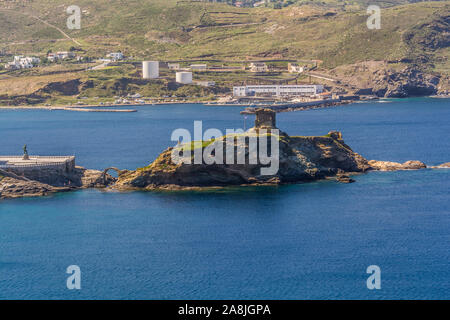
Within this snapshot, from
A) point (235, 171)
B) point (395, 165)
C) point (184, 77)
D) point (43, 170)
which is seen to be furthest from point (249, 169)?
point (184, 77)

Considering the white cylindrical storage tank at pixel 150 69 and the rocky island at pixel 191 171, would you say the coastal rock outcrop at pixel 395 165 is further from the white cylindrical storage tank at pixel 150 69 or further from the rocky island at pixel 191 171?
the white cylindrical storage tank at pixel 150 69

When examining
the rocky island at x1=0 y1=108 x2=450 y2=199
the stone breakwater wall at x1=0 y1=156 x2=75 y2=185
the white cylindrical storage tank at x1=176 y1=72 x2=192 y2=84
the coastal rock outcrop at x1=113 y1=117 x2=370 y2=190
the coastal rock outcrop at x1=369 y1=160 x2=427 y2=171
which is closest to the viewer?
the rocky island at x1=0 y1=108 x2=450 y2=199

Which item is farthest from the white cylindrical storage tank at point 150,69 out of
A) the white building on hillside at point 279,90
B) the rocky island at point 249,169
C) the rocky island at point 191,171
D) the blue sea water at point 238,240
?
the rocky island at point 191,171

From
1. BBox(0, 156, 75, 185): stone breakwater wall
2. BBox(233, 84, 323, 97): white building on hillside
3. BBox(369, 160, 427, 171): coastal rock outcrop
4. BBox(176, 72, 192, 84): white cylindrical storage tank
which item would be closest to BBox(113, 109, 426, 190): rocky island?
BBox(0, 156, 75, 185): stone breakwater wall

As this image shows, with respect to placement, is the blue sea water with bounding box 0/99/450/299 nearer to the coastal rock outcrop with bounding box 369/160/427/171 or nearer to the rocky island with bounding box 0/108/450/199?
the coastal rock outcrop with bounding box 369/160/427/171

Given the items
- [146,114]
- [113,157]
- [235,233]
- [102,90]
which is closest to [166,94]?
[102,90]
